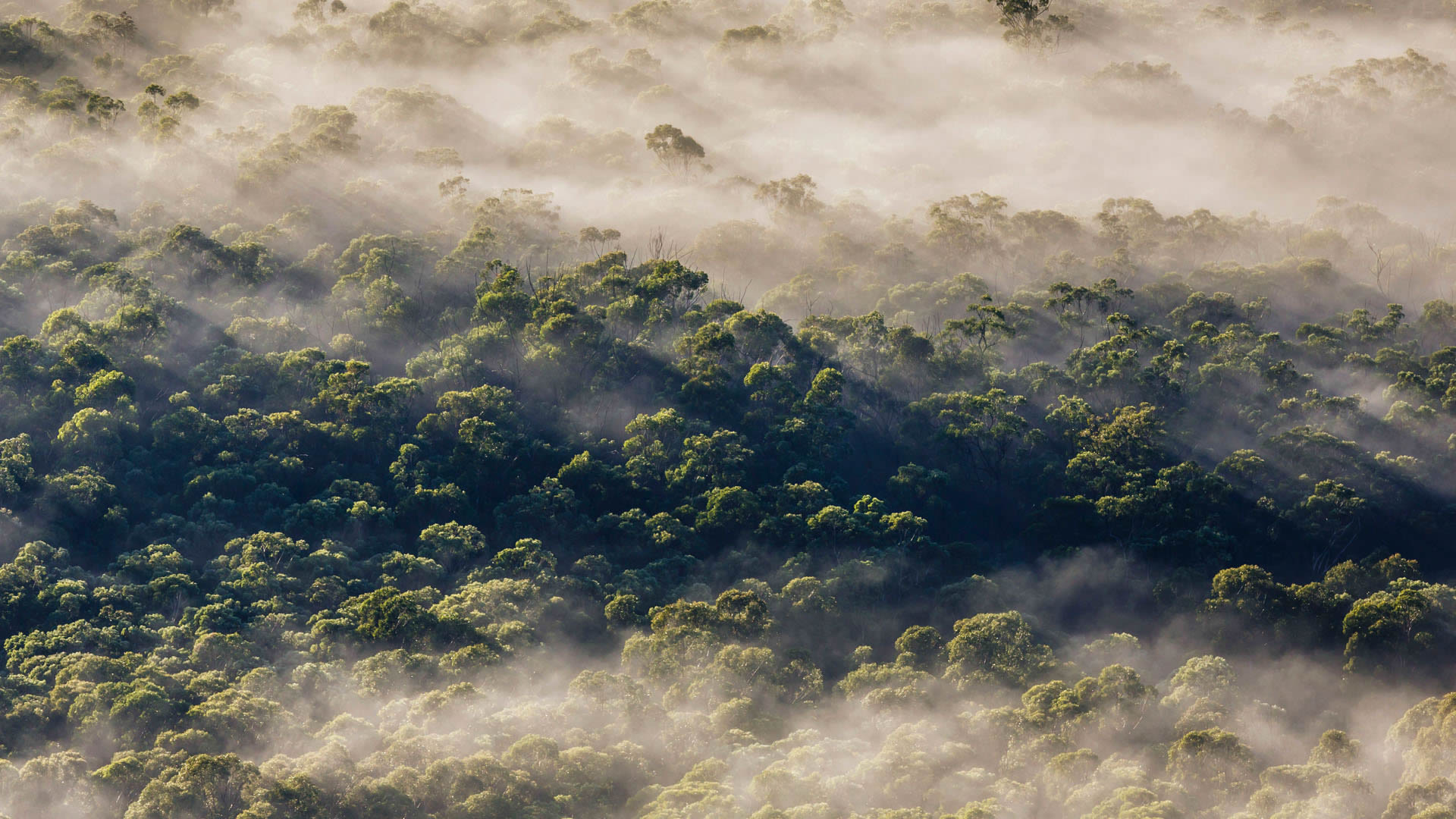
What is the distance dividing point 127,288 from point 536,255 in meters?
22.4

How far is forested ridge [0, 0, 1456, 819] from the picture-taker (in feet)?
139

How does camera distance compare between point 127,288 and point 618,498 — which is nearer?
point 618,498

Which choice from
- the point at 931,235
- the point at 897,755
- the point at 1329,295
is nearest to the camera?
the point at 897,755

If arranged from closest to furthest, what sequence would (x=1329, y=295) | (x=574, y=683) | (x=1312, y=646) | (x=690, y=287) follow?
(x=574, y=683)
(x=1312, y=646)
(x=690, y=287)
(x=1329, y=295)

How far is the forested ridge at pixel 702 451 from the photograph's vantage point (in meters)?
42.4

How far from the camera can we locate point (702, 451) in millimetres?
60406

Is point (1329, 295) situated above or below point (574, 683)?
above

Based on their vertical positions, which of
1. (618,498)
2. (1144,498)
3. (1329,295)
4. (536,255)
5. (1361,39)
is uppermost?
(1361,39)

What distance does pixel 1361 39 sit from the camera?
113625mm

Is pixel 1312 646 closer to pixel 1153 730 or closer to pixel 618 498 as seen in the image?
pixel 1153 730

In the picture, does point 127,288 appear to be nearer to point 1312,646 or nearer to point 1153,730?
point 1153,730

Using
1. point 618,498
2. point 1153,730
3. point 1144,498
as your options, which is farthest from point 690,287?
point 1153,730

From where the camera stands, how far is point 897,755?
41812 mm

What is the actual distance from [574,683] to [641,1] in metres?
85.8
